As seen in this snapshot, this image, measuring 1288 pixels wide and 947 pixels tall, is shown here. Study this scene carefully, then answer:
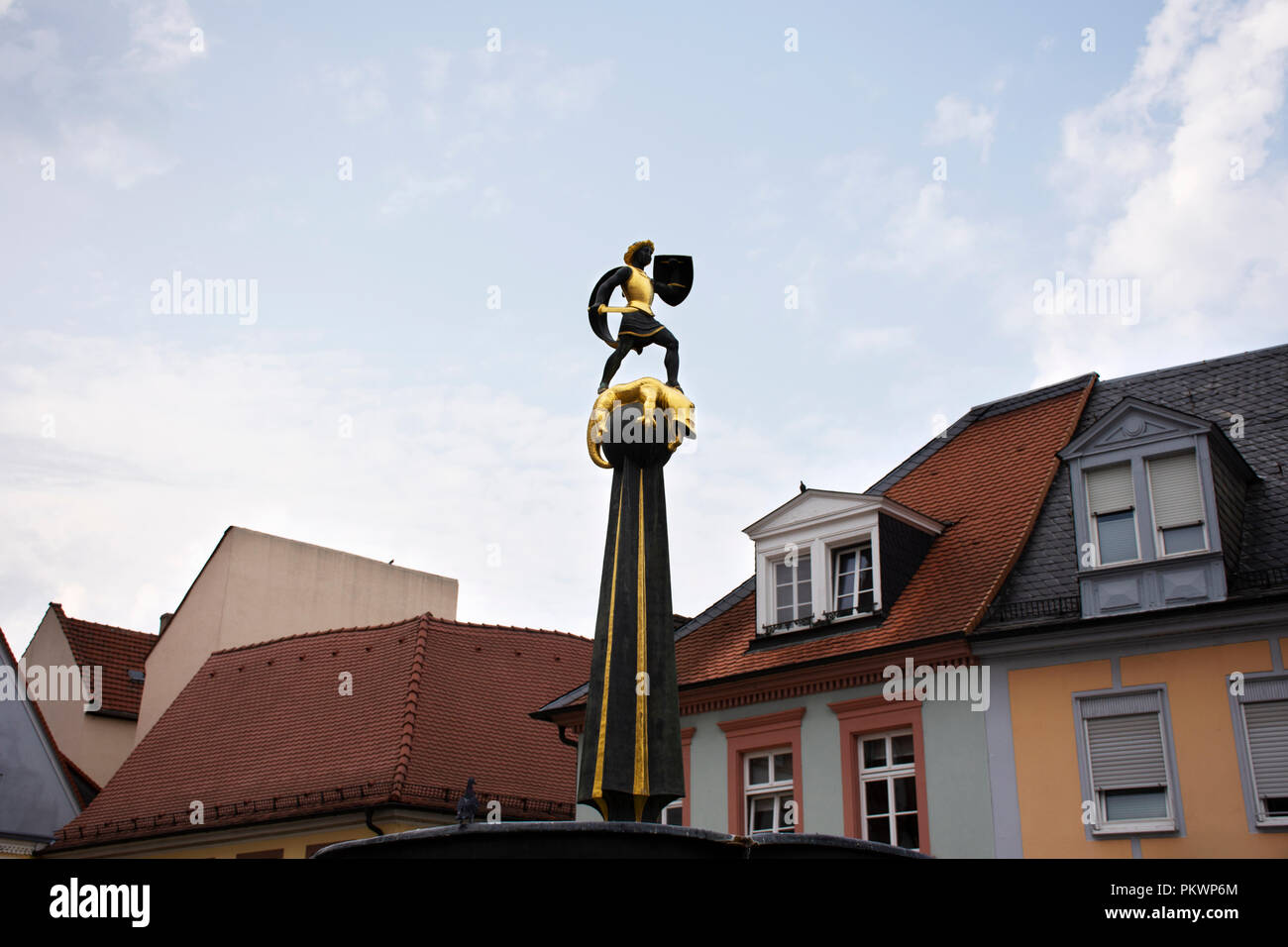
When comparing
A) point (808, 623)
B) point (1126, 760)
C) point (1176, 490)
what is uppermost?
point (1176, 490)

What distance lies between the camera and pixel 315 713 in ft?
82.8

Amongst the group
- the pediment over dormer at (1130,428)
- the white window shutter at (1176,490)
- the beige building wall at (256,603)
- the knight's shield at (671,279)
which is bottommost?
the white window shutter at (1176,490)

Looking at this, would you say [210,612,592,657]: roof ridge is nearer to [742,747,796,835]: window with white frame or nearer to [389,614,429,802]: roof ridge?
[389,614,429,802]: roof ridge

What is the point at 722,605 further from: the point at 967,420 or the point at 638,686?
the point at 638,686

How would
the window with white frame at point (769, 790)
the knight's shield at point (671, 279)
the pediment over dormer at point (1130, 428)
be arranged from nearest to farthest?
1. the knight's shield at point (671, 279)
2. the pediment over dormer at point (1130, 428)
3. the window with white frame at point (769, 790)

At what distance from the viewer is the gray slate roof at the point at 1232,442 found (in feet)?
52.6

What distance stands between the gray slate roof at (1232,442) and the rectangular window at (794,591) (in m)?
3.22

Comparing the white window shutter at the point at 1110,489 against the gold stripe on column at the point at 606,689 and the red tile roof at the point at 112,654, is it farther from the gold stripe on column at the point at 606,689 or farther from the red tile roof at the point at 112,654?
the red tile roof at the point at 112,654

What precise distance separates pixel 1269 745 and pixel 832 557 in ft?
22.0

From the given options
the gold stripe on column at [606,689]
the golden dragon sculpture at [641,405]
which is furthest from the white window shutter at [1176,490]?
the gold stripe on column at [606,689]

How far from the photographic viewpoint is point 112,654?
35062 millimetres

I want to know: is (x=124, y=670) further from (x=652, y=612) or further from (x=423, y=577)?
(x=652, y=612)

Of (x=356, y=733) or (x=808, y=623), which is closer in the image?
(x=808, y=623)

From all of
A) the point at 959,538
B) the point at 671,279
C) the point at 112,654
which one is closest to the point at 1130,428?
the point at 959,538
